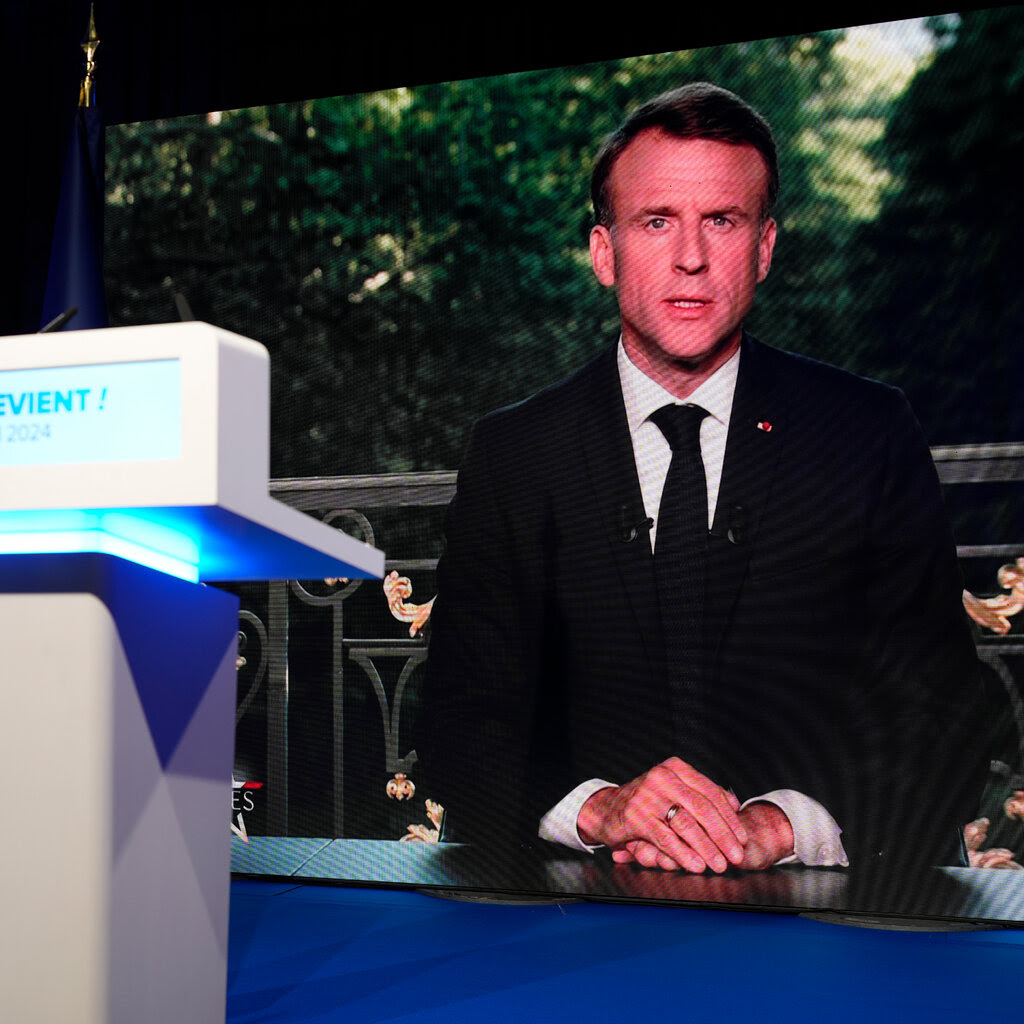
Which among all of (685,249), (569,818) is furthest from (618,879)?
(685,249)

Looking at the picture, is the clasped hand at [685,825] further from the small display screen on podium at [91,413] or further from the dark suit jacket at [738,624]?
the small display screen on podium at [91,413]

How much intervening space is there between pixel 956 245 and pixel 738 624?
1120 millimetres

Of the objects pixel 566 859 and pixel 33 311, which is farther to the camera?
pixel 33 311

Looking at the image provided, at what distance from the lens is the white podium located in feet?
3.25

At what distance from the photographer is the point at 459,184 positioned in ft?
11.0

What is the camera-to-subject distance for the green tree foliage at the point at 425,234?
10.2 feet

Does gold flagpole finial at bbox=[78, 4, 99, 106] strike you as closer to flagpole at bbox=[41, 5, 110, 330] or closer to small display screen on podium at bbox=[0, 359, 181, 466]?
flagpole at bbox=[41, 5, 110, 330]

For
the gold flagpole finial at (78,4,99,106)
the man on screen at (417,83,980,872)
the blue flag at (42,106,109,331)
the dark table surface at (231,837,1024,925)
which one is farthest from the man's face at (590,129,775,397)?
the gold flagpole finial at (78,4,99,106)

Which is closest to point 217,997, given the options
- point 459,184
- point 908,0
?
point 459,184

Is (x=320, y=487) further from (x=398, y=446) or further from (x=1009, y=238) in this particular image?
(x=1009, y=238)

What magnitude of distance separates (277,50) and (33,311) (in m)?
1.20

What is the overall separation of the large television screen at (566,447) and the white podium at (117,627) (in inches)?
72.4

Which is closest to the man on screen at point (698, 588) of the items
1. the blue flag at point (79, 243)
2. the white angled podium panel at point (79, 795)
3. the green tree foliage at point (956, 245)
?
the green tree foliage at point (956, 245)

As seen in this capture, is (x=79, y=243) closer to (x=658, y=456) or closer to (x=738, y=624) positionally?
(x=658, y=456)
